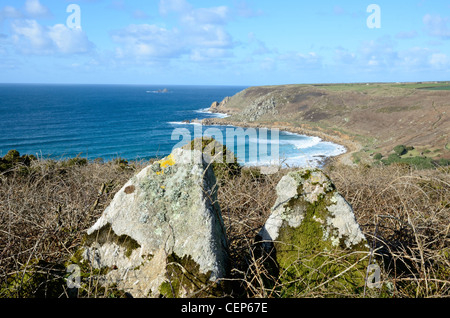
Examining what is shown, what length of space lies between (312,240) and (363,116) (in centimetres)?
8954

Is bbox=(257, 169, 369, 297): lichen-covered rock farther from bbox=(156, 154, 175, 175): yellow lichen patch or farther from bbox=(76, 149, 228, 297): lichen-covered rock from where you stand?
bbox=(156, 154, 175, 175): yellow lichen patch

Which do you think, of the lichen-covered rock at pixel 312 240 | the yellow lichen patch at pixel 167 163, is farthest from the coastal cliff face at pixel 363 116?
the yellow lichen patch at pixel 167 163

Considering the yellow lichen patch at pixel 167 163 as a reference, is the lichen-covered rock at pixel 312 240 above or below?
below

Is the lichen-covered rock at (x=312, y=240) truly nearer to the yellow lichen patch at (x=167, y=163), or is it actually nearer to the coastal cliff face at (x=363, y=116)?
the yellow lichen patch at (x=167, y=163)

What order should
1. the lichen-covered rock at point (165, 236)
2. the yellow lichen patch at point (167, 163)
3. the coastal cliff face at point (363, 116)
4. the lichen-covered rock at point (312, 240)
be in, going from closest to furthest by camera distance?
the lichen-covered rock at point (165, 236)
the lichen-covered rock at point (312, 240)
the yellow lichen patch at point (167, 163)
the coastal cliff face at point (363, 116)

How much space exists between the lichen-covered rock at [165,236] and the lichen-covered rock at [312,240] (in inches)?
20.5

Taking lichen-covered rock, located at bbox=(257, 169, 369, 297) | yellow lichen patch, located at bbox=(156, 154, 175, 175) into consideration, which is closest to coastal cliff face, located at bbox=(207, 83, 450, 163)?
lichen-covered rock, located at bbox=(257, 169, 369, 297)

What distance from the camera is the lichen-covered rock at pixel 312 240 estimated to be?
2598 mm

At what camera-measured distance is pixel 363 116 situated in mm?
83000

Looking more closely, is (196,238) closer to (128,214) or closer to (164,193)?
(164,193)

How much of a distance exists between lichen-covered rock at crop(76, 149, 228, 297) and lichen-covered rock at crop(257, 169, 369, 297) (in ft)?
1.71

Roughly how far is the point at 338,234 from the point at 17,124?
100m

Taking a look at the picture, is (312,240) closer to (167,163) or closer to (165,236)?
(165,236)

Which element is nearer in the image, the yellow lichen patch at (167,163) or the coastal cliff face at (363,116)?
the yellow lichen patch at (167,163)
